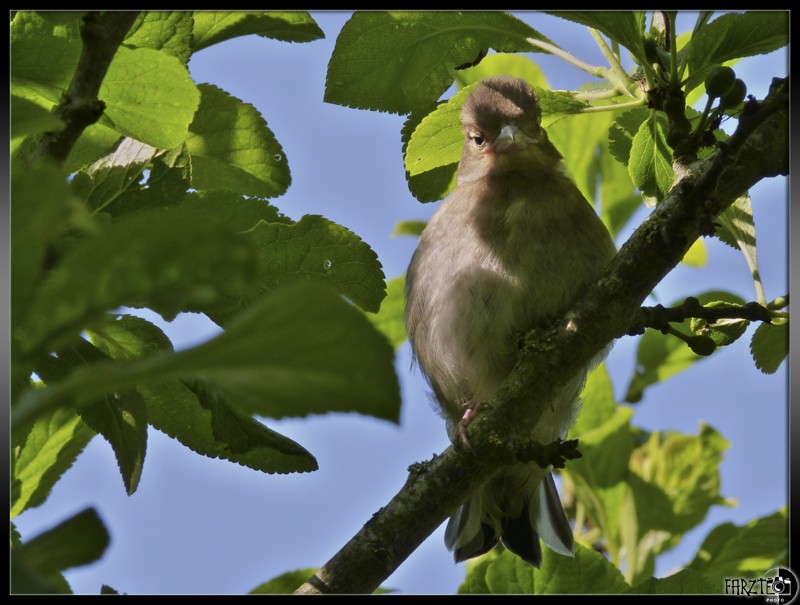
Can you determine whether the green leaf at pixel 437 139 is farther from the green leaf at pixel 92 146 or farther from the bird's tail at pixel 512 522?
the bird's tail at pixel 512 522

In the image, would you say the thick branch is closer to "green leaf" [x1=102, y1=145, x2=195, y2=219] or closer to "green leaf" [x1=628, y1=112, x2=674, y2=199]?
"green leaf" [x1=102, y1=145, x2=195, y2=219]

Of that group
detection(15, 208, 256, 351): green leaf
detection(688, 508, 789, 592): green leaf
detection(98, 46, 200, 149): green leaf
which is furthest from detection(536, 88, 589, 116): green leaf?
detection(15, 208, 256, 351): green leaf

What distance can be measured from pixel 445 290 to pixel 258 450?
174 centimetres

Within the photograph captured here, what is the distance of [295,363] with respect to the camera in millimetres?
1057

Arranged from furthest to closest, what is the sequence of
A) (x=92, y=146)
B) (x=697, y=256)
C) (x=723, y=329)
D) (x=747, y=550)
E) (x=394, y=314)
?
(x=697, y=256), (x=394, y=314), (x=747, y=550), (x=723, y=329), (x=92, y=146)

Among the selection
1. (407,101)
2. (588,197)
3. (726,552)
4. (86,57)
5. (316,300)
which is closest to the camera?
(316,300)

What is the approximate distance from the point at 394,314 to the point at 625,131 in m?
1.89

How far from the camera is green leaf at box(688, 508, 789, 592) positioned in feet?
11.2

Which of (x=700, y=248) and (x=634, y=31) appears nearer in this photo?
(x=634, y=31)

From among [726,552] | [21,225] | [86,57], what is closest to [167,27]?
[86,57]

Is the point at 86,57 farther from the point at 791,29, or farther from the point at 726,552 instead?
the point at 726,552

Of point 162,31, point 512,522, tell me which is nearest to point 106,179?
Answer: point 162,31

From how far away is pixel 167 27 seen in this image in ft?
8.14

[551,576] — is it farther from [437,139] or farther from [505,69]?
[505,69]
